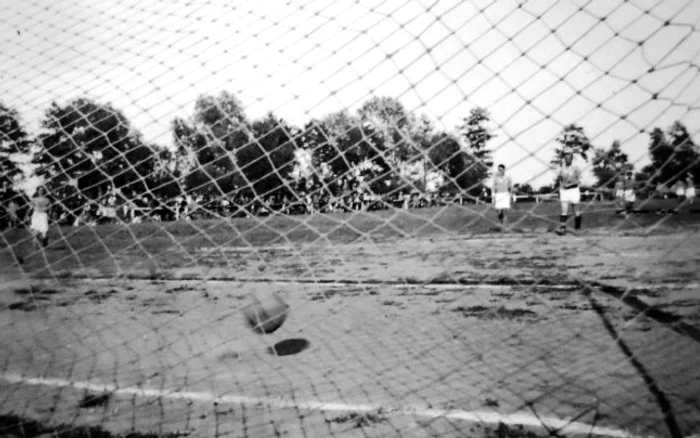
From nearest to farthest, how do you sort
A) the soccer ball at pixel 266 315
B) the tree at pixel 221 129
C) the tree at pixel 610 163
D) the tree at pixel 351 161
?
the tree at pixel 610 163 < the tree at pixel 351 161 < the tree at pixel 221 129 < the soccer ball at pixel 266 315

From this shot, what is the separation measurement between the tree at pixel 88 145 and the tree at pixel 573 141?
339 cm

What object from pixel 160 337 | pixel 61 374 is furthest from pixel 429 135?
pixel 61 374

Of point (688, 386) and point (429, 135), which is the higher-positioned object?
point (429, 135)

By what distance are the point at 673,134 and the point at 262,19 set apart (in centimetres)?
321

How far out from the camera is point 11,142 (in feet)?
15.6

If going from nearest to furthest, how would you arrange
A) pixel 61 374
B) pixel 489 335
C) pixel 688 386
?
1. pixel 688 386
2. pixel 61 374
3. pixel 489 335

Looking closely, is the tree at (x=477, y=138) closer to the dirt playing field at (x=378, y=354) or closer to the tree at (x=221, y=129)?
the dirt playing field at (x=378, y=354)

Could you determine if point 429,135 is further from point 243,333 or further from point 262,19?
point 243,333

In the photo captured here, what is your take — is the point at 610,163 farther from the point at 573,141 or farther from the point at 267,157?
the point at 267,157

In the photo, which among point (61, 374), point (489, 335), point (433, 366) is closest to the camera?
point (433, 366)

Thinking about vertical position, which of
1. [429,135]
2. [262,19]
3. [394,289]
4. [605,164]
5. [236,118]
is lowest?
[394,289]

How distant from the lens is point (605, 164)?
11.8ft

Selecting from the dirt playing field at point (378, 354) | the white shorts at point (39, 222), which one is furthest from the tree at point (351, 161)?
the white shorts at point (39, 222)

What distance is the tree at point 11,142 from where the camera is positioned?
475cm
